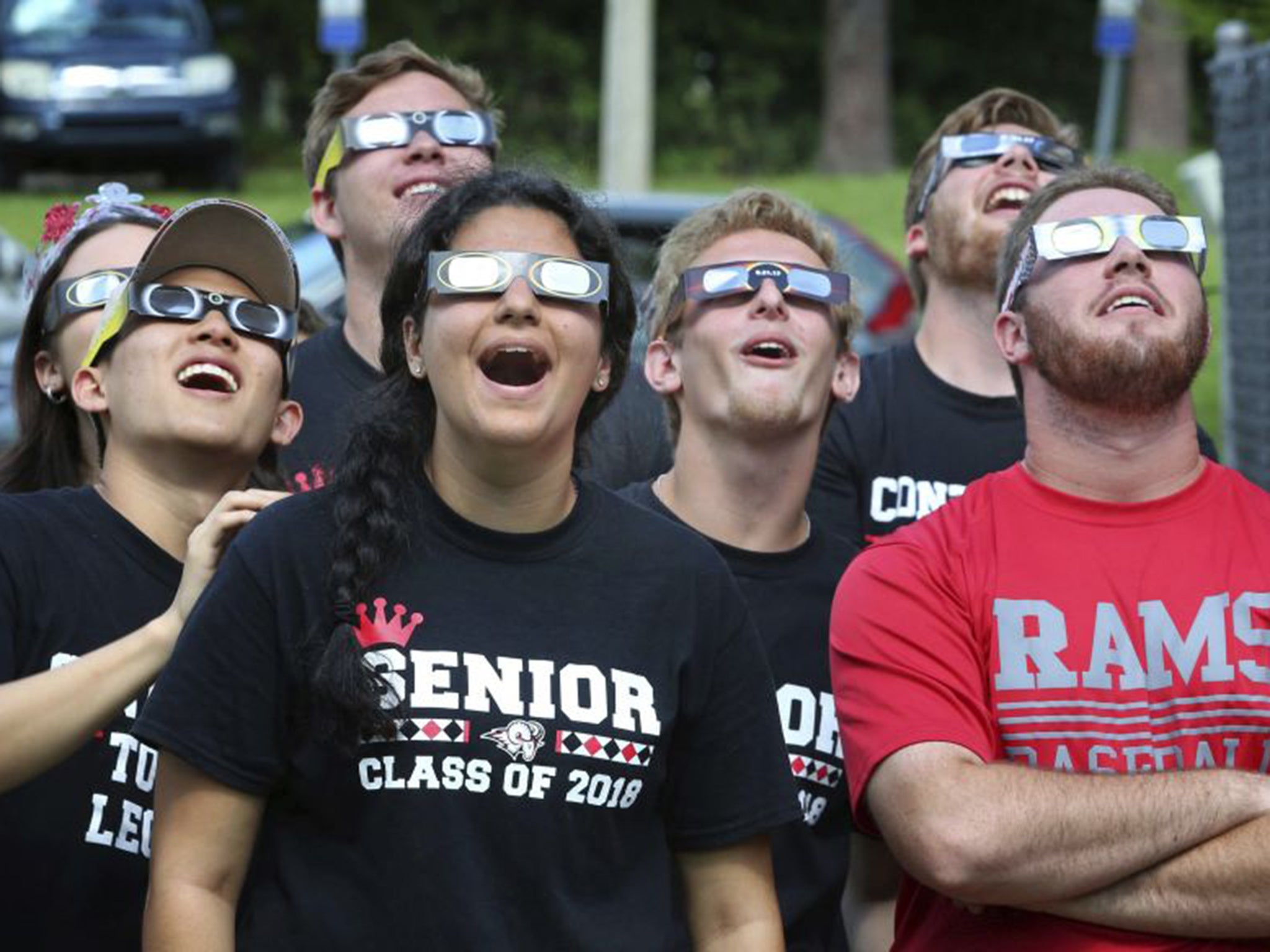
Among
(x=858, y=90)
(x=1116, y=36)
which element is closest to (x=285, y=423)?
(x=1116, y=36)

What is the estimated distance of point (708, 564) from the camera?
3.78m

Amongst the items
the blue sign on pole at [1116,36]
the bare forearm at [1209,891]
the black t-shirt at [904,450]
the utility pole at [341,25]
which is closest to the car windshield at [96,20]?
the utility pole at [341,25]

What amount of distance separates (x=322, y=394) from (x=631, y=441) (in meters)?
0.84

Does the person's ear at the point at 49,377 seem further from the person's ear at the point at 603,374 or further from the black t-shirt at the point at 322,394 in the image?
the person's ear at the point at 603,374

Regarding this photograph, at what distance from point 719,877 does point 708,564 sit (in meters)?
0.51

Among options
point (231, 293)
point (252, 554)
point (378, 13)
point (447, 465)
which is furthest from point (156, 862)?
point (378, 13)

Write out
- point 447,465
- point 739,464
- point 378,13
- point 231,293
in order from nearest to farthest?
point 447,465
point 231,293
point 739,464
point 378,13

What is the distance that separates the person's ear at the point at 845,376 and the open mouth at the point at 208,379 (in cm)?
140

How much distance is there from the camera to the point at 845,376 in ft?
16.5

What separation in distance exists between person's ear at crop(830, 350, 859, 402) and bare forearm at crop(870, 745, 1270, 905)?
4.74 ft

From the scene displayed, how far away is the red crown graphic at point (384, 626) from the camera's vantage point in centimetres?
353

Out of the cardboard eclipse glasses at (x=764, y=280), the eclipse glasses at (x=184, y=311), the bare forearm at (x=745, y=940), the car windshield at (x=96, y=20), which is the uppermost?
the eclipse glasses at (x=184, y=311)

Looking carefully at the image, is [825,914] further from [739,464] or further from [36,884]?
[36,884]

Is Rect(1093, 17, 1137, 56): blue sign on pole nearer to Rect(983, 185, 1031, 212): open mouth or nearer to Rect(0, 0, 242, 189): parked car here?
Rect(983, 185, 1031, 212): open mouth
